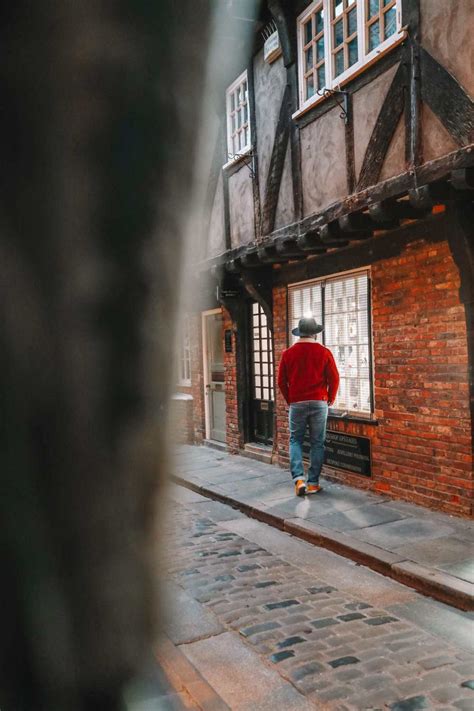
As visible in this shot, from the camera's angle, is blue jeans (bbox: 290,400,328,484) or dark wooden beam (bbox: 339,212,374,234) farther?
blue jeans (bbox: 290,400,328,484)

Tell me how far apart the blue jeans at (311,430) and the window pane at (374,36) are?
4.02 m

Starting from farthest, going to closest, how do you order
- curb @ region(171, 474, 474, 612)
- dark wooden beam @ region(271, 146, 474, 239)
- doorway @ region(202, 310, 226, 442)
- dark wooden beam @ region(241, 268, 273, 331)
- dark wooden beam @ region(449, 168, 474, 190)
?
doorway @ region(202, 310, 226, 442) < dark wooden beam @ region(241, 268, 273, 331) < dark wooden beam @ region(271, 146, 474, 239) < dark wooden beam @ region(449, 168, 474, 190) < curb @ region(171, 474, 474, 612)

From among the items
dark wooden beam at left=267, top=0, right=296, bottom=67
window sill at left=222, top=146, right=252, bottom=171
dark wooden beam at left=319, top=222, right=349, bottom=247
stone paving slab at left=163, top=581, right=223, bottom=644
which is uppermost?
dark wooden beam at left=267, top=0, right=296, bottom=67

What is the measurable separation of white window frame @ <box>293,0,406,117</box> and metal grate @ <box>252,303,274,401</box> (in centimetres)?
351

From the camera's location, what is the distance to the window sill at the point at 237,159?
9258 mm

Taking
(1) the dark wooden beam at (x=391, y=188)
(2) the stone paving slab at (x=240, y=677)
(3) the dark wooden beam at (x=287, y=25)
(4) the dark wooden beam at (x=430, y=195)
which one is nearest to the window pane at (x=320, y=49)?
(3) the dark wooden beam at (x=287, y=25)

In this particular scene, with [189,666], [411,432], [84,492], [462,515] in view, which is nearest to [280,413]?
[411,432]

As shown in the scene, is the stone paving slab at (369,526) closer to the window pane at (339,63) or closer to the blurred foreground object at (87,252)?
the blurred foreground object at (87,252)

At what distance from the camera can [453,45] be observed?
5320 millimetres

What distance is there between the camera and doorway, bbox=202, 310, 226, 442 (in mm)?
11617

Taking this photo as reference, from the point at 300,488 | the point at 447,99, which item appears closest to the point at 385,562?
the point at 300,488

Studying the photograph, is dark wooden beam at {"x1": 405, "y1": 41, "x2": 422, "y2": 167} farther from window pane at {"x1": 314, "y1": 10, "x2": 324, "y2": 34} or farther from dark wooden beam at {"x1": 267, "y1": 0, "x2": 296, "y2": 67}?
dark wooden beam at {"x1": 267, "y1": 0, "x2": 296, "y2": 67}

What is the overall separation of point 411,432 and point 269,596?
281 cm

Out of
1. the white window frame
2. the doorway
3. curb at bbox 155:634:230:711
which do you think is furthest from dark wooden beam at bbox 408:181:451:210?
the doorway
